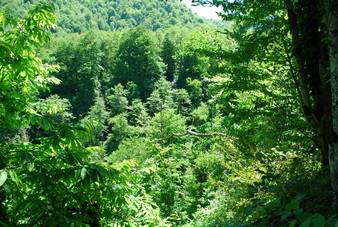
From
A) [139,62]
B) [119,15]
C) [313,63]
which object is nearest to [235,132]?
[313,63]

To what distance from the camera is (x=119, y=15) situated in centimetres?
14350

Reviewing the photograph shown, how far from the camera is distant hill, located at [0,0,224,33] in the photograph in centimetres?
11162

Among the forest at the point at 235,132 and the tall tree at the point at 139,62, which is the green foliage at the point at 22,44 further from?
the tall tree at the point at 139,62

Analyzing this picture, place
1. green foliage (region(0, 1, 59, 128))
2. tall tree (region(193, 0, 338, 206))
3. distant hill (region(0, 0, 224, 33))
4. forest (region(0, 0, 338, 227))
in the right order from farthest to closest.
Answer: distant hill (region(0, 0, 224, 33)) < tall tree (region(193, 0, 338, 206)) < green foliage (region(0, 1, 59, 128)) < forest (region(0, 0, 338, 227))

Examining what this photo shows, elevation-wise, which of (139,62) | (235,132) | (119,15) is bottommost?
(235,132)

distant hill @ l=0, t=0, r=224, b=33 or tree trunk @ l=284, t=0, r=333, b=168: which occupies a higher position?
distant hill @ l=0, t=0, r=224, b=33

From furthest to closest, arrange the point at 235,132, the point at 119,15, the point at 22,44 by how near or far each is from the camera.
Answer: the point at 119,15 → the point at 235,132 → the point at 22,44

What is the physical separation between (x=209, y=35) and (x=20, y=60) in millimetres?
3336

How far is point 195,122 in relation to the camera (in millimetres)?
33719

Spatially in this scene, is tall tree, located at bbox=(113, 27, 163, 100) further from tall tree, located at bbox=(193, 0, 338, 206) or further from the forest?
tall tree, located at bbox=(193, 0, 338, 206)

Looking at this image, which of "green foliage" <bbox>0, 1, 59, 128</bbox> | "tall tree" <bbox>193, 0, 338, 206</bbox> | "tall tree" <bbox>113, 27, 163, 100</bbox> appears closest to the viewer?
"green foliage" <bbox>0, 1, 59, 128</bbox>

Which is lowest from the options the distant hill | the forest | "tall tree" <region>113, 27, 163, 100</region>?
the forest

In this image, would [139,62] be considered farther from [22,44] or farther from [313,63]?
[313,63]

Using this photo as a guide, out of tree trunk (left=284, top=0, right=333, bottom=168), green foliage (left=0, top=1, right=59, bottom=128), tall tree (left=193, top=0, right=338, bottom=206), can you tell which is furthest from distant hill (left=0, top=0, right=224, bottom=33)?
green foliage (left=0, top=1, right=59, bottom=128)
